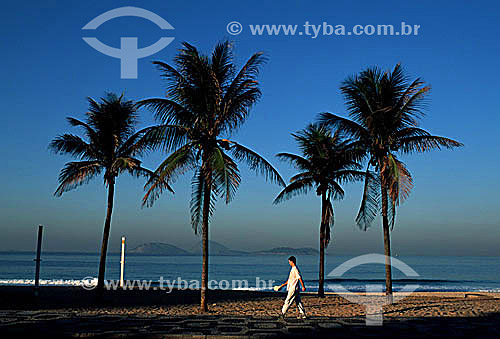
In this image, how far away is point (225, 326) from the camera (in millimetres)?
11078

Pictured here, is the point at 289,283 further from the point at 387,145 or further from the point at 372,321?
the point at 387,145

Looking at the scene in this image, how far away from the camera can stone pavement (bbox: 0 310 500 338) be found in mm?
9906

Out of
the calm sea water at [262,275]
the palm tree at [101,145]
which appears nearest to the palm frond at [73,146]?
the palm tree at [101,145]

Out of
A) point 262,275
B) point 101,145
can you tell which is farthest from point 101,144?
point 262,275

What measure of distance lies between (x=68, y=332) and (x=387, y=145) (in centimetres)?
1319

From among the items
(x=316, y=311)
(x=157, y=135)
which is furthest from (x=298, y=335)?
(x=157, y=135)

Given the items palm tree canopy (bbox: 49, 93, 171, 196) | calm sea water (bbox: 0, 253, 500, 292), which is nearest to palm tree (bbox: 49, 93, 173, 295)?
palm tree canopy (bbox: 49, 93, 171, 196)

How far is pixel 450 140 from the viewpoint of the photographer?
17906 millimetres

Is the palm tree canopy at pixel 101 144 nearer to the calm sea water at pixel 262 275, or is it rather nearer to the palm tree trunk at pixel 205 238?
the palm tree trunk at pixel 205 238

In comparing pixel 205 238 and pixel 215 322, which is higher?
pixel 205 238

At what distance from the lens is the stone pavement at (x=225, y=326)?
390 inches

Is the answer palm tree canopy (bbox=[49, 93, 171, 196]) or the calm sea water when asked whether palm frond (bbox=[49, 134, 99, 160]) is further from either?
the calm sea water

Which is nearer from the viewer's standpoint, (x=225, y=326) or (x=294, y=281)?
(x=225, y=326)
